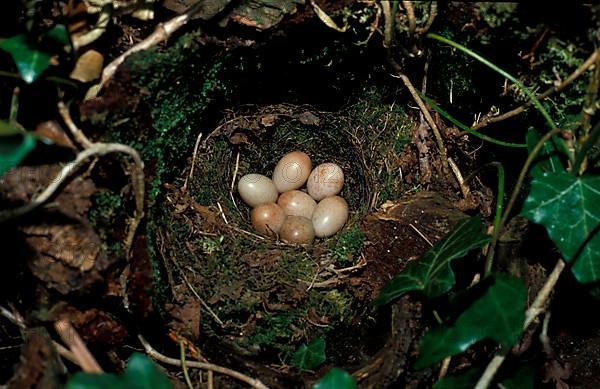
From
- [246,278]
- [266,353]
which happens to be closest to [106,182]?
[246,278]

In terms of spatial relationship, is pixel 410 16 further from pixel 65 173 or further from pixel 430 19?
pixel 65 173

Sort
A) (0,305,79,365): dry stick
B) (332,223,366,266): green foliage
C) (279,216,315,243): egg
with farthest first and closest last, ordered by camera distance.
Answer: (279,216,315,243): egg → (332,223,366,266): green foliage → (0,305,79,365): dry stick

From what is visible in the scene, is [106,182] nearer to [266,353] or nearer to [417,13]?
[266,353]

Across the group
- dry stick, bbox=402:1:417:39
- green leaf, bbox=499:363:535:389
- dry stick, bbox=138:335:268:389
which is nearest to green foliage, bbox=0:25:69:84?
dry stick, bbox=138:335:268:389

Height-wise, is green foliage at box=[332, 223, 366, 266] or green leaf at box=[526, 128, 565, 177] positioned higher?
green leaf at box=[526, 128, 565, 177]

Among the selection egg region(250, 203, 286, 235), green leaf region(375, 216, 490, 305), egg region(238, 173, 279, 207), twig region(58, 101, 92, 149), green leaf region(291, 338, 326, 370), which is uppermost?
twig region(58, 101, 92, 149)

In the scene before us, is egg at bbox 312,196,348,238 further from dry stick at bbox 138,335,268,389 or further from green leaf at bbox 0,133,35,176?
green leaf at bbox 0,133,35,176

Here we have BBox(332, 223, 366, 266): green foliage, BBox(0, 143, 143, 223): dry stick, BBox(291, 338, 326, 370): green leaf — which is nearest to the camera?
BBox(0, 143, 143, 223): dry stick
